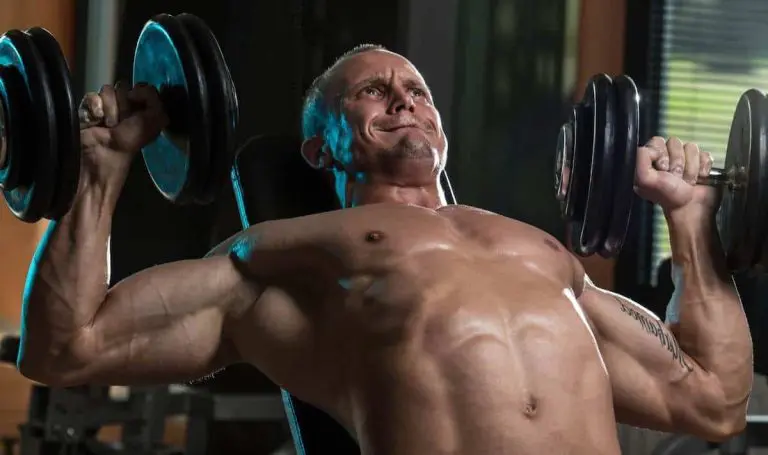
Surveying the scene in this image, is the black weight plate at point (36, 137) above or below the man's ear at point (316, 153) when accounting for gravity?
above

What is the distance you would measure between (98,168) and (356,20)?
6.52 ft

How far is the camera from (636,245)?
3.53 meters

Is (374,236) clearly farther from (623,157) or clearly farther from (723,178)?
(723,178)

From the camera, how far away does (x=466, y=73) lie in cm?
349

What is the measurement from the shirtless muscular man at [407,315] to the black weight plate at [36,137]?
0.34ft

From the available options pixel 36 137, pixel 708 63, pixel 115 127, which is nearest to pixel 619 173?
pixel 115 127

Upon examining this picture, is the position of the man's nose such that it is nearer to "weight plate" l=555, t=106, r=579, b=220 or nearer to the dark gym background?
"weight plate" l=555, t=106, r=579, b=220

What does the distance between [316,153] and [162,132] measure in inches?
20.0

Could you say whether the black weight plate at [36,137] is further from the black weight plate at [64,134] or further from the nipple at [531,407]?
the nipple at [531,407]

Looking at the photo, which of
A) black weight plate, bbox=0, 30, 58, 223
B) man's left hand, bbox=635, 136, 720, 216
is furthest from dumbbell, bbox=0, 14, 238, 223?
man's left hand, bbox=635, 136, 720, 216

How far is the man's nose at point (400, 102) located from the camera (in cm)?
190

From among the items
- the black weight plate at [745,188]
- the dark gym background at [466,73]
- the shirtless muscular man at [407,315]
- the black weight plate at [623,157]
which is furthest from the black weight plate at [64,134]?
the dark gym background at [466,73]

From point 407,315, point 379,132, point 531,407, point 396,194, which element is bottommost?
point 531,407

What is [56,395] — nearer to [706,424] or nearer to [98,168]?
[98,168]
